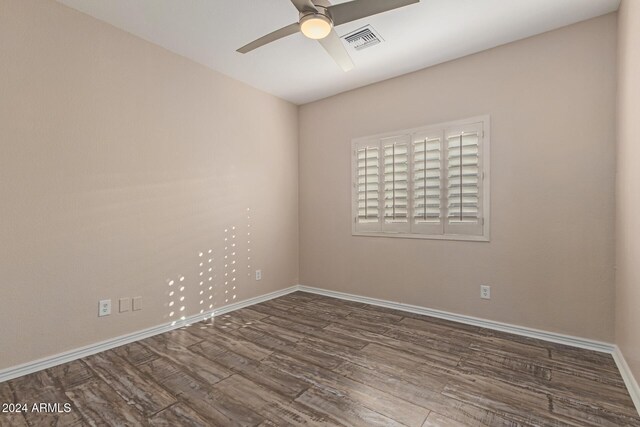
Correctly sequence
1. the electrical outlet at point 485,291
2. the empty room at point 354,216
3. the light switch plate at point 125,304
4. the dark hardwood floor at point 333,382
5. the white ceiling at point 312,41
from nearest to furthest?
1. the dark hardwood floor at point 333,382
2. the empty room at point 354,216
3. the white ceiling at point 312,41
4. the light switch plate at point 125,304
5. the electrical outlet at point 485,291

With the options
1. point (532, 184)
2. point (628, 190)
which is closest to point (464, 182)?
point (532, 184)

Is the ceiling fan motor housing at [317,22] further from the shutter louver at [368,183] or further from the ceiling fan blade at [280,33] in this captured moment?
the shutter louver at [368,183]

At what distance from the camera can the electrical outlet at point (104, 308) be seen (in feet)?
8.24

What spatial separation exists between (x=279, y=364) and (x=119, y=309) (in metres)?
1.49

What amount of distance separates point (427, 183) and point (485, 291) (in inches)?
48.1

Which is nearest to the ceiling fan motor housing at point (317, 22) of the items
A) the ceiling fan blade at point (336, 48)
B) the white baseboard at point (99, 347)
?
the ceiling fan blade at point (336, 48)

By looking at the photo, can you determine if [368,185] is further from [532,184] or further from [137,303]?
[137,303]

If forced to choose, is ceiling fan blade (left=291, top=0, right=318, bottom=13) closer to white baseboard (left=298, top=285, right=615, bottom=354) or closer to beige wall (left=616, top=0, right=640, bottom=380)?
beige wall (left=616, top=0, right=640, bottom=380)

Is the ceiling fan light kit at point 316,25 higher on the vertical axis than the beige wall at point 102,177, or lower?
higher

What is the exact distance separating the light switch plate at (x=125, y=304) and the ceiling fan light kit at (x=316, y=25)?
102 inches

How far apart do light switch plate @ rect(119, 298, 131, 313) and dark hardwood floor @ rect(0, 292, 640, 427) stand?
0.31 meters

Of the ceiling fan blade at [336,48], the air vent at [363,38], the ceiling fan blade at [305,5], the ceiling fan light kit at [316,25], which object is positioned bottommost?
the ceiling fan light kit at [316,25]

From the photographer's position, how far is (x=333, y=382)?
6.72 ft

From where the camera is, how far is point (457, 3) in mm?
2314
